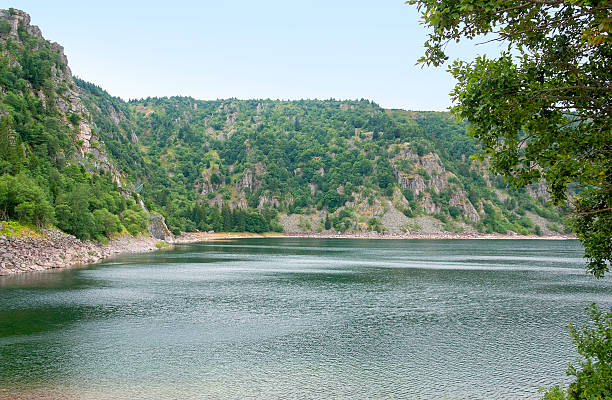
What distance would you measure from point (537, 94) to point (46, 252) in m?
88.0

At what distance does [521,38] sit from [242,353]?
89.8ft

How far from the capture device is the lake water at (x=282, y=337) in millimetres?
27344

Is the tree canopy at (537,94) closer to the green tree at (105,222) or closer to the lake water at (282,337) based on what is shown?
the lake water at (282,337)

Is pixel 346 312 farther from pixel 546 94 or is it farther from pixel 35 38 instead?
pixel 35 38

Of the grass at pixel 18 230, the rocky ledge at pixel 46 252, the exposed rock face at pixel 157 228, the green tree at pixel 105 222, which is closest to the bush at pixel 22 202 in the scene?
the grass at pixel 18 230

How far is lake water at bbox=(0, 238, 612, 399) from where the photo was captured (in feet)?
Answer: 89.7

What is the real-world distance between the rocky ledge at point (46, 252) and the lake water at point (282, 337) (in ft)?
19.8

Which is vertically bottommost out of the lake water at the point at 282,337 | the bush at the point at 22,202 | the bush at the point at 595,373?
the lake water at the point at 282,337

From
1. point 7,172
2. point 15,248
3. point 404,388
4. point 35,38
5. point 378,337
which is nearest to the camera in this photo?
point 404,388

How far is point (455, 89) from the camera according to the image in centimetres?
1521

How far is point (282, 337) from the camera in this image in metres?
38.6

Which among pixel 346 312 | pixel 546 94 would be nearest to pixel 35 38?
pixel 346 312

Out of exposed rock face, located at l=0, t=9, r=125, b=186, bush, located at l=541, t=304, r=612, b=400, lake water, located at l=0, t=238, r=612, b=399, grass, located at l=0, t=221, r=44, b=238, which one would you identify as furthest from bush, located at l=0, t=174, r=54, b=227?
bush, located at l=541, t=304, r=612, b=400

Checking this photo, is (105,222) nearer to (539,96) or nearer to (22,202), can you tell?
(22,202)
